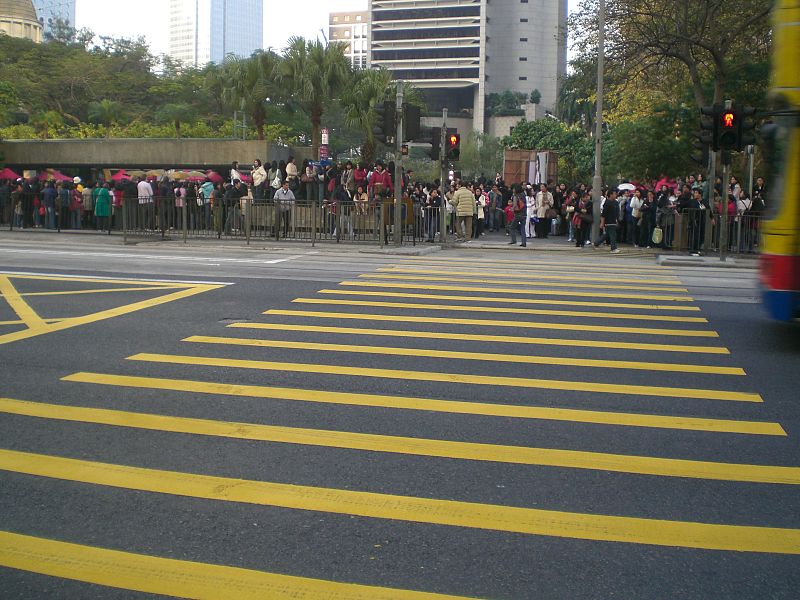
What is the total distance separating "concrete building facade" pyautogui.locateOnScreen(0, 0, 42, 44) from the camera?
130 meters

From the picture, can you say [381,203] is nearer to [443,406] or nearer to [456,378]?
[456,378]

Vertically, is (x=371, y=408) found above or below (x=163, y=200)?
below

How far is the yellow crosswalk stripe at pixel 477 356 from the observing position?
902cm

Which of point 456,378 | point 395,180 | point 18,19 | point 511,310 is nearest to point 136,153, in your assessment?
point 395,180

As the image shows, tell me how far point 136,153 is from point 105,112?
85.7ft

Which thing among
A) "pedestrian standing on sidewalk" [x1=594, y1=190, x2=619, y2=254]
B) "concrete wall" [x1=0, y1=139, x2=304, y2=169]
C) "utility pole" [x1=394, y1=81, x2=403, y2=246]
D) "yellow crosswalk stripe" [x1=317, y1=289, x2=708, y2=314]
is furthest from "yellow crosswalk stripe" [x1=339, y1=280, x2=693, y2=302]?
"concrete wall" [x1=0, y1=139, x2=304, y2=169]

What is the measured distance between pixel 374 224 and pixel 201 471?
1904 cm

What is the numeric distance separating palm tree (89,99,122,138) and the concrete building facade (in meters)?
76.5

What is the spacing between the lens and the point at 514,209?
87.0 ft

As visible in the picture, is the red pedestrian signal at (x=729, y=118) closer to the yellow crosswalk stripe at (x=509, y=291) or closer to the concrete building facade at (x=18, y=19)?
the yellow crosswalk stripe at (x=509, y=291)

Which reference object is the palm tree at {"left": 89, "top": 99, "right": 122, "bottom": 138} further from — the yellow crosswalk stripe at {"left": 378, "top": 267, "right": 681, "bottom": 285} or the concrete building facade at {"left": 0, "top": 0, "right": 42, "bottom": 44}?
the concrete building facade at {"left": 0, "top": 0, "right": 42, "bottom": 44}

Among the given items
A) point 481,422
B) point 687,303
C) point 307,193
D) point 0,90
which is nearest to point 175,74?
point 0,90

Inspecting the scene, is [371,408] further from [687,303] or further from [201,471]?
[687,303]

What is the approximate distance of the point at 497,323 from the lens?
1141 centimetres
